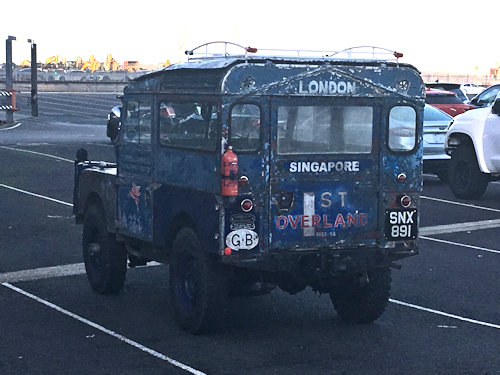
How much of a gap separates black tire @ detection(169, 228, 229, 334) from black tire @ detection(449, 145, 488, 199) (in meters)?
11.4

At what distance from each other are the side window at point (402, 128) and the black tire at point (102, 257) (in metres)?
3.24

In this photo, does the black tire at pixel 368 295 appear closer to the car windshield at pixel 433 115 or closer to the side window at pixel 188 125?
the side window at pixel 188 125

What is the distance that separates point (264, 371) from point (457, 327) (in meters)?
2.43

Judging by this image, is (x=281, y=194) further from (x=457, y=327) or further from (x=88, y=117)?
(x=88, y=117)

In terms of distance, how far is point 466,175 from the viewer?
64.6 feet

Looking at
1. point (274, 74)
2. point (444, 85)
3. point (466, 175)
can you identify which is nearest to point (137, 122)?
point (274, 74)

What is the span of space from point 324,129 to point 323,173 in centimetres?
39

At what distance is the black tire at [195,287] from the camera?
28.0 feet

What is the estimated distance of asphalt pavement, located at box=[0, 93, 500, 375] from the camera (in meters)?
7.95

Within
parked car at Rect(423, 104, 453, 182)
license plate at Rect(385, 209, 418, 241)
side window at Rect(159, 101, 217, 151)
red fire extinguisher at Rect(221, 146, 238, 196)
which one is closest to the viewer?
red fire extinguisher at Rect(221, 146, 238, 196)

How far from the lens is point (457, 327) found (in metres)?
9.30

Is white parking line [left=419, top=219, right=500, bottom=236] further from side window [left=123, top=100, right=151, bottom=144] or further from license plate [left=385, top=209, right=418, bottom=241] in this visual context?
side window [left=123, top=100, right=151, bottom=144]


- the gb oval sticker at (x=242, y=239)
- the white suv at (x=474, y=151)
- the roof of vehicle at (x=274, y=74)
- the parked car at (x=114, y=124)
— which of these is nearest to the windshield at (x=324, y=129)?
the roof of vehicle at (x=274, y=74)

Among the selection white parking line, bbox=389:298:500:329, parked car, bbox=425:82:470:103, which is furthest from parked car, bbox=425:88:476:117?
white parking line, bbox=389:298:500:329
